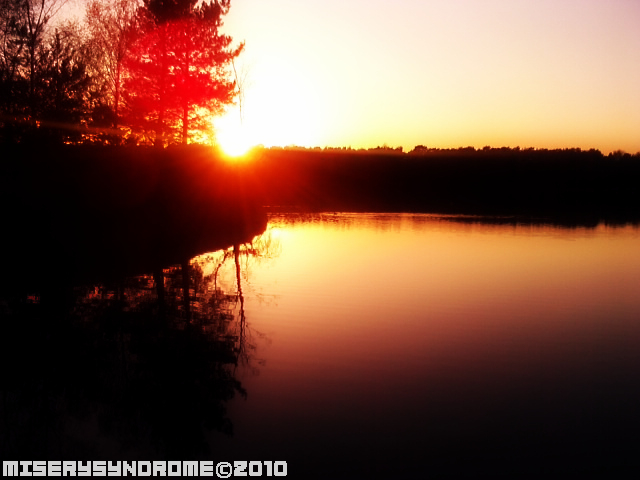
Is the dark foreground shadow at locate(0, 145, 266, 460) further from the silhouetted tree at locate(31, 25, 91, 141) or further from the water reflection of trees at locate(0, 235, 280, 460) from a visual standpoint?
the silhouetted tree at locate(31, 25, 91, 141)

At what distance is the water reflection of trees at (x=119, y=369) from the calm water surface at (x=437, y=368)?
1.35 ft

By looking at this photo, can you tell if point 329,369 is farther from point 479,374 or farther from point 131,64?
point 131,64

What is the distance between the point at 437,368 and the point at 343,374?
1448 millimetres

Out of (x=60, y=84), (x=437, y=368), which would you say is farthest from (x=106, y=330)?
(x=60, y=84)

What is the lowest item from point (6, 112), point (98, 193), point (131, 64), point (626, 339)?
point (626, 339)

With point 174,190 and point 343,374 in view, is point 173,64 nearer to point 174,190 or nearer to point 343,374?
point 174,190

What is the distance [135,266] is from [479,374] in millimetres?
10679

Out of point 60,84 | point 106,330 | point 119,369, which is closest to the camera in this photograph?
point 119,369

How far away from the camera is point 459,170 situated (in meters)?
68.8

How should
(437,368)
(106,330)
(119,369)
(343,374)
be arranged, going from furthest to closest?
(106,330) < (437,368) < (343,374) < (119,369)

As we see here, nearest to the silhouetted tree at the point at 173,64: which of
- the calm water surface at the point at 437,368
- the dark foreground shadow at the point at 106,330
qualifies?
the dark foreground shadow at the point at 106,330

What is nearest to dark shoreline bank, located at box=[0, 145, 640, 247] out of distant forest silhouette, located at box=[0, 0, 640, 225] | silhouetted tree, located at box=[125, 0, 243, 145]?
distant forest silhouette, located at box=[0, 0, 640, 225]

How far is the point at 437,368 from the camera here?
826 centimetres

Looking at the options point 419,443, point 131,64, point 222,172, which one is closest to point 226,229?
point 222,172
